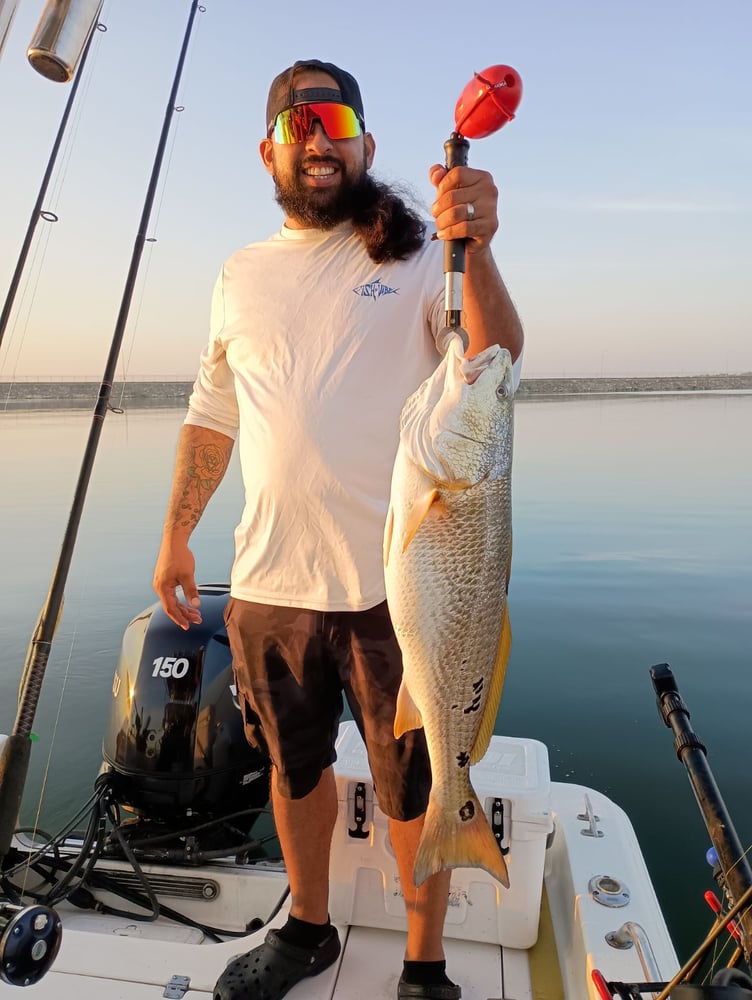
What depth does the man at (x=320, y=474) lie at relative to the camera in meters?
2.12

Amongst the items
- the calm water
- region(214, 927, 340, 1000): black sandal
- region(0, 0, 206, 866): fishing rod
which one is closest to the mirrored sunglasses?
region(0, 0, 206, 866): fishing rod

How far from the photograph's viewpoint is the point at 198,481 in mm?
2727

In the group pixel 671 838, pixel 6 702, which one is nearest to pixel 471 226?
pixel 671 838

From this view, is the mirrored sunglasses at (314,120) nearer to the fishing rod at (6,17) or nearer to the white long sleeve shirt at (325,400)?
the white long sleeve shirt at (325,400)

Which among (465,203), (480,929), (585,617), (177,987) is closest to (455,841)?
(480,929)

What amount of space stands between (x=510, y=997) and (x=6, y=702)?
466 cm

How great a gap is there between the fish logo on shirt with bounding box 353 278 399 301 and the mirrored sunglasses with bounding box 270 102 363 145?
20.5 inches

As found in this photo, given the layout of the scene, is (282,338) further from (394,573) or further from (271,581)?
(394,573)

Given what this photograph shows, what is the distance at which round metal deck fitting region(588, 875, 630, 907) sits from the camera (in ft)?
8.03

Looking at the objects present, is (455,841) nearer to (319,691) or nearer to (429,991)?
(319,691)

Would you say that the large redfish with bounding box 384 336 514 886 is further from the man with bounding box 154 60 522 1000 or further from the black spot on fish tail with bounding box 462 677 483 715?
the man with bounding box 154 60 522 1000

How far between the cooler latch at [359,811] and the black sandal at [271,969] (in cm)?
35

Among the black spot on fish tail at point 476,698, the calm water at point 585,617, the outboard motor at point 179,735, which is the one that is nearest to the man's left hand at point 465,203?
the black spot on fish tail at point 476,698

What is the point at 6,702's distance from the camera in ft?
18.3
